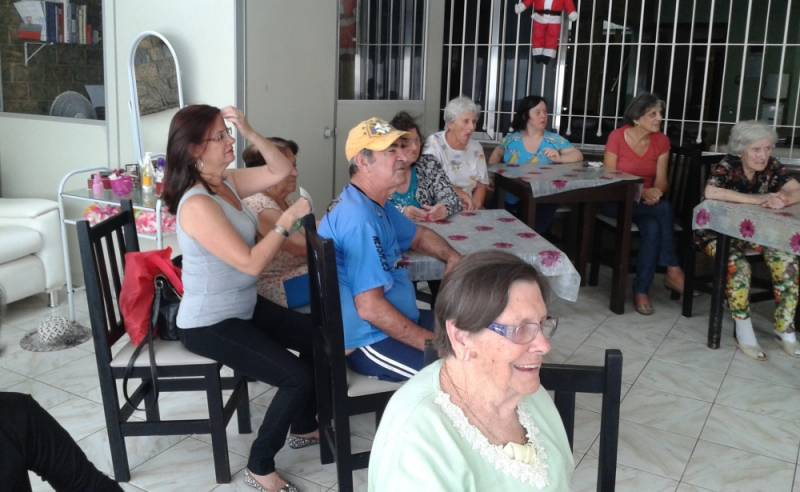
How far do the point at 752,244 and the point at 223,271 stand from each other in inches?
102

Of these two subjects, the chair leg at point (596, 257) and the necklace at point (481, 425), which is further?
the chair leg at point (596, 257)

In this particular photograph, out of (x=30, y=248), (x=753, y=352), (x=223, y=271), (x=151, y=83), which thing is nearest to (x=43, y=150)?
(x=30, y=248)

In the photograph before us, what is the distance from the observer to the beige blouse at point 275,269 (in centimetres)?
262

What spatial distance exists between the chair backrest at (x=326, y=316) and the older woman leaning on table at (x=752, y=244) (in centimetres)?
227

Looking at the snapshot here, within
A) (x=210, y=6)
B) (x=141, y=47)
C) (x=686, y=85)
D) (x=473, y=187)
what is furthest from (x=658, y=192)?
(x=141, y=47)

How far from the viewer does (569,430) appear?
1.41m

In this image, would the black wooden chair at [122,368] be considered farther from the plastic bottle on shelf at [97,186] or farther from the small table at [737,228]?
the small table at [737,228]

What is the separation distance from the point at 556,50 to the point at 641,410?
10.5 ft

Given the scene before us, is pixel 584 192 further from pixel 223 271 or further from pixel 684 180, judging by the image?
pixel 223 271

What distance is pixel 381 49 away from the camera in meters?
5.08

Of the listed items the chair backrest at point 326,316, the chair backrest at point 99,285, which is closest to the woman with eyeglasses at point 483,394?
the chair backrest at point 326,316

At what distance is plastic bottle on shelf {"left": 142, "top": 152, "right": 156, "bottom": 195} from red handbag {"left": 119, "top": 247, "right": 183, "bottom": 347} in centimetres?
126

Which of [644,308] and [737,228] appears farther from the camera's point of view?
[644,308]

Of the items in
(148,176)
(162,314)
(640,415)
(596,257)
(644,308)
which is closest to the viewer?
(162,314)
